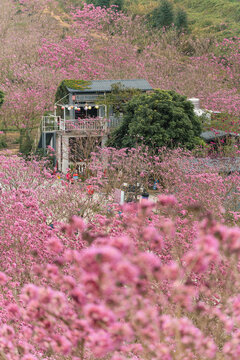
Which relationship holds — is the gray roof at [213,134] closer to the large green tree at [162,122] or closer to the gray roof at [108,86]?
the large green tree at [162,122]

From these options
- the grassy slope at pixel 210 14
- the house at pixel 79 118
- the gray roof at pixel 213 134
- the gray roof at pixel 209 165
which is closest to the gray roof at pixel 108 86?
the house at pixel 79 118

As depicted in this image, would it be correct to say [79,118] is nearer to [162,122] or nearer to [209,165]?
[162,122]

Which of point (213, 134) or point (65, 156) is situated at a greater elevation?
point (213, 134)

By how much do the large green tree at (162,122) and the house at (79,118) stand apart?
3.31m

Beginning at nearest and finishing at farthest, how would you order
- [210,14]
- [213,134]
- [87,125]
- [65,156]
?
[213,134]
[65,156]
[87,125]
[210,14]

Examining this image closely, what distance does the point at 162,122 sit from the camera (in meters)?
19.3

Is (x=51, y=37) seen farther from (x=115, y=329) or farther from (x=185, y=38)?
(x=115, y=329)

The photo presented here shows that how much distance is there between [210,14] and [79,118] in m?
50.9

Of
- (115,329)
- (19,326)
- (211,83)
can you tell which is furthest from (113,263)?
(211,83)

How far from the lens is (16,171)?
12.7 m

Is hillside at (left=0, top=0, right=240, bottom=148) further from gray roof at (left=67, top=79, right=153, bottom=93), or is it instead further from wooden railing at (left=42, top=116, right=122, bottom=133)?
wooden railing at (left=42, top=116, right=122, bottom=133)

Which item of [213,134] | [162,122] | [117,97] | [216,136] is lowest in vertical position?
[216,136]

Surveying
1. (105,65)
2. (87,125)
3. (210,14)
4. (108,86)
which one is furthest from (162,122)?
(210,14)

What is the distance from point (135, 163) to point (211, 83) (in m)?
18.9
